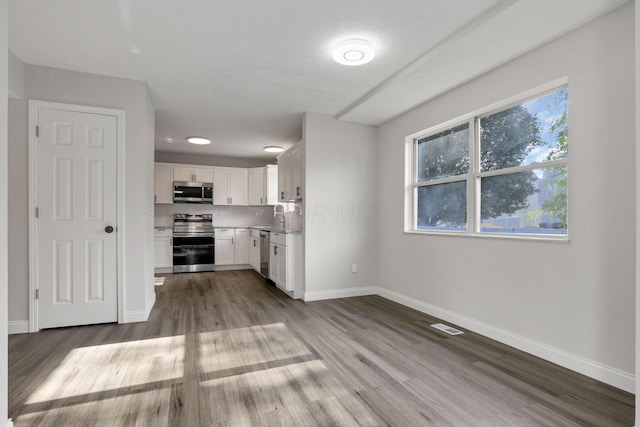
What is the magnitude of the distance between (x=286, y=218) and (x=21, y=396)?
4.53 meters

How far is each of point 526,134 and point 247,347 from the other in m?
2.93

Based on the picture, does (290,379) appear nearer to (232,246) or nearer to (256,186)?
(232,246)

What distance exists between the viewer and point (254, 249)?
6539 millimetres

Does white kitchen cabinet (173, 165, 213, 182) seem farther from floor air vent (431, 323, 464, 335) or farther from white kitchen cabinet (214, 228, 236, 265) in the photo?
floor air vent (431, 323, 464, 335)

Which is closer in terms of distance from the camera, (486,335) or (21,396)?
(21,396)

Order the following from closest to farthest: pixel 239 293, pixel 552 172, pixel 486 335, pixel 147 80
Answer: pixel 552 172
pixel 486 335
pixel 147 80
pixel 239 293

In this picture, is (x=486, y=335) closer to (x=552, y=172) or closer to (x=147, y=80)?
(x=552, y=172)

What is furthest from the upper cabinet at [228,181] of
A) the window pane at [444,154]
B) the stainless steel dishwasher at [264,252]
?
the window pane at [444,154]

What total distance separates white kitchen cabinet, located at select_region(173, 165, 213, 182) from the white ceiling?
2.89 meters

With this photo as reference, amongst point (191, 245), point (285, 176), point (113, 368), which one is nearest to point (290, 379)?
A: point (113, 368)

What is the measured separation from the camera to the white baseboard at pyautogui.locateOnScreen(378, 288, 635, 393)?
1.96m

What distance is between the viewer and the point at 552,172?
96.6 inches

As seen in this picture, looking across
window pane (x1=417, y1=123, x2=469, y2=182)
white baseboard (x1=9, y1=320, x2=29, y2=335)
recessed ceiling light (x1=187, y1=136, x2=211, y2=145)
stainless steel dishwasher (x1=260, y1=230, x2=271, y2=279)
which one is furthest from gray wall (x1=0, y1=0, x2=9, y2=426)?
recessed ceiling light (x1=187, y1=136, x2=211, y2=145)

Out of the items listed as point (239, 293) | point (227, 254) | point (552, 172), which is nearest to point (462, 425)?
point (552, 172)
